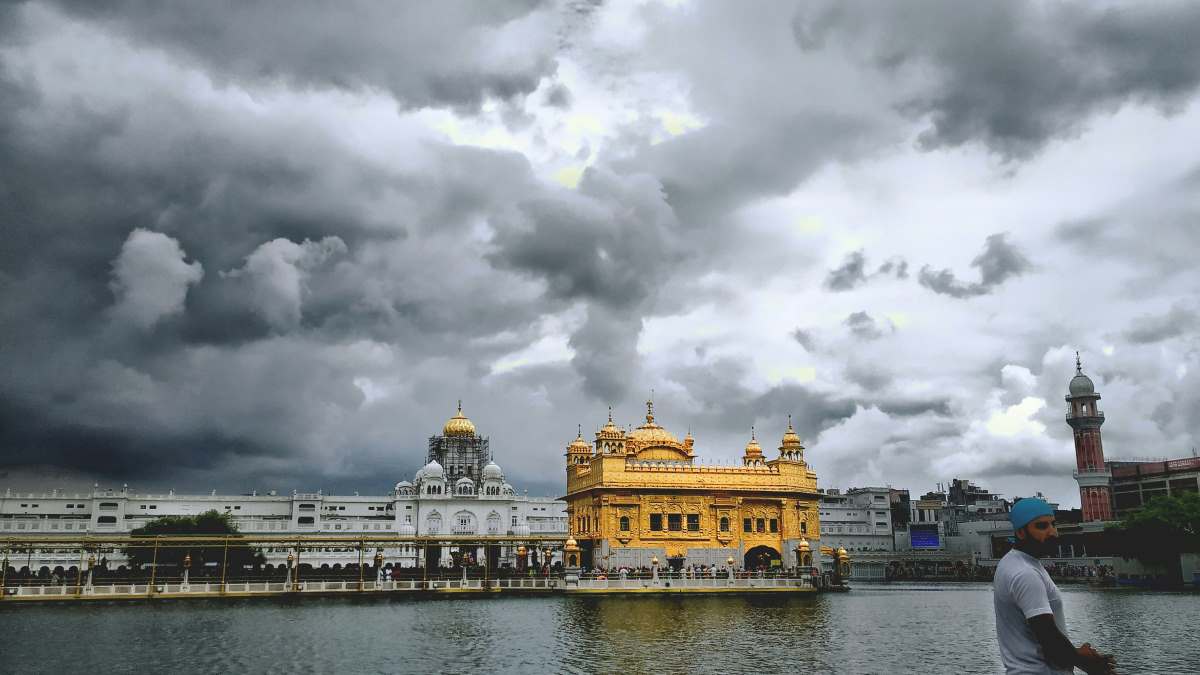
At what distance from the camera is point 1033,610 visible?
729cm

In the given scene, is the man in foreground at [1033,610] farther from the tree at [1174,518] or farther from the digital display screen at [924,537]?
the digital display screen at [924,537]

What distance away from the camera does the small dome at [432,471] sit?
109812mm

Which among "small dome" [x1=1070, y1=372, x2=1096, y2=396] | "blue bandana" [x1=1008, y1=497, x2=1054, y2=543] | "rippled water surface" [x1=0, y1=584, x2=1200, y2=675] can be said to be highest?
"small dome" [x1=1070, y1=372, x2=1096, y2=396]

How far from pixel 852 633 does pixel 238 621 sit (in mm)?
23039

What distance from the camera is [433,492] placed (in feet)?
358

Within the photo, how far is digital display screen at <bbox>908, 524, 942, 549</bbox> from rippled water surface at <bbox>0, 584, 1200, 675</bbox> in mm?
74348

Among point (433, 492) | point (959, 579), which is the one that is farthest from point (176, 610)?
point (959, 579)

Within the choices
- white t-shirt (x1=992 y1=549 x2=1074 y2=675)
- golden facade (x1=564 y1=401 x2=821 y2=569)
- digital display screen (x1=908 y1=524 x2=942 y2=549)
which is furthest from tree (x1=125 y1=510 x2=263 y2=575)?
digital display screen (x1=908 y1=524 x2=942 y2=549)

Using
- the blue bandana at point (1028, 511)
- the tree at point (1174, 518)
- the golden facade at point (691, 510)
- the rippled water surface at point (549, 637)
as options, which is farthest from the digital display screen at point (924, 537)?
the blue bandana at point (1028, 511)

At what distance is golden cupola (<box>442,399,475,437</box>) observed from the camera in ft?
380

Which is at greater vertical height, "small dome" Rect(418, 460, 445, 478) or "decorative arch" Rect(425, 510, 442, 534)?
"small dome" Rect(418, 460, 445, 478)

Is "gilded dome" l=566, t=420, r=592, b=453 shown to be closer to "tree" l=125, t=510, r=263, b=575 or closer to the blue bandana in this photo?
"tree" l=125, t=510, r=263, b=575

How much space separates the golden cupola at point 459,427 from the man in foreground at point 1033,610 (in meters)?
110

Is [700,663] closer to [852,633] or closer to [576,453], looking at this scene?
[852,633]
